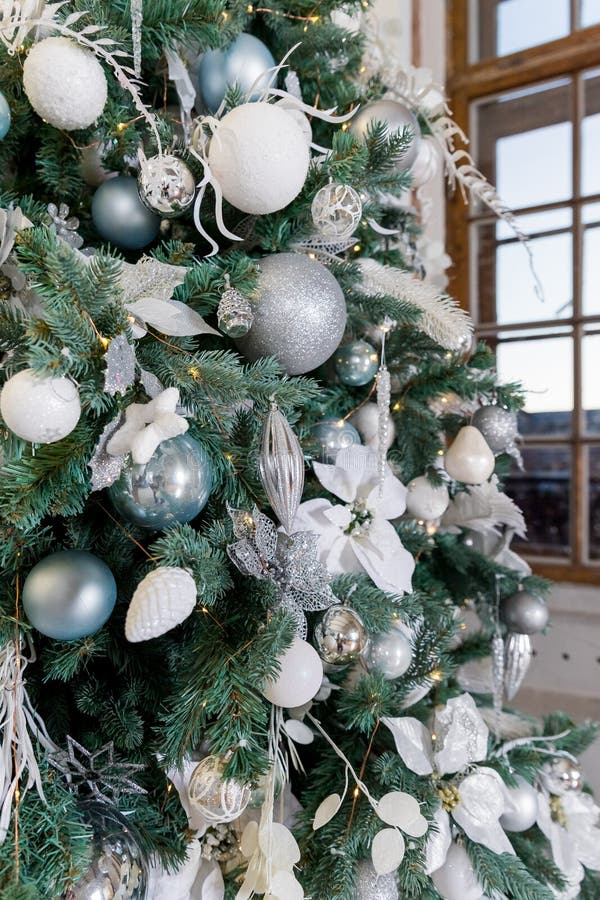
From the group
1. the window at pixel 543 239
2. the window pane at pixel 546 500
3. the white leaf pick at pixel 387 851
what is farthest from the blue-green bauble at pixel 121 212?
the window pane at pixel 546 500

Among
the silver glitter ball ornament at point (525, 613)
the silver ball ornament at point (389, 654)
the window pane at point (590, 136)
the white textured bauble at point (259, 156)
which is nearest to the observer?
the white textured bauble at point (259, 156)

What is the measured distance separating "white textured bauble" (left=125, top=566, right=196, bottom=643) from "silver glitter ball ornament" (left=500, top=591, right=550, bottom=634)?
0.51m

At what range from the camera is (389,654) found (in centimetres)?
55

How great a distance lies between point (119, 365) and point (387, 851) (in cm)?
38

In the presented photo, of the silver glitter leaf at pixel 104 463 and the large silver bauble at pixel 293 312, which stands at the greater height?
the large silver bauble at pixel 293 312

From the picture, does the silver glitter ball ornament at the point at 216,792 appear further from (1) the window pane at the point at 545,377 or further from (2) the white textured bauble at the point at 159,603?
(1) the window pane at the point at 545,377

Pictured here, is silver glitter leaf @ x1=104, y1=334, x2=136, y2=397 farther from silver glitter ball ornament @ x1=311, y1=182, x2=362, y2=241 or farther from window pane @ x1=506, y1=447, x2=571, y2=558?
window pane @ x1=506, y1=447, x2=571, y2=558

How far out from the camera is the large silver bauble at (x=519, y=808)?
2.04 feet

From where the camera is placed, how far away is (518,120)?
4.64 feet

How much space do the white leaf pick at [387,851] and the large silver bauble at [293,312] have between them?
0.35 metres

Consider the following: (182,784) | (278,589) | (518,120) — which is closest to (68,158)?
(278,589)

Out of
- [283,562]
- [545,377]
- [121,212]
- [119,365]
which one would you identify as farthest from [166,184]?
[545,377]

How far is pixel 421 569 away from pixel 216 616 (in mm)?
348

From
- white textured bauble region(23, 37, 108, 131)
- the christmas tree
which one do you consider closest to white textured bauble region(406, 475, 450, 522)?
the christmas tree
